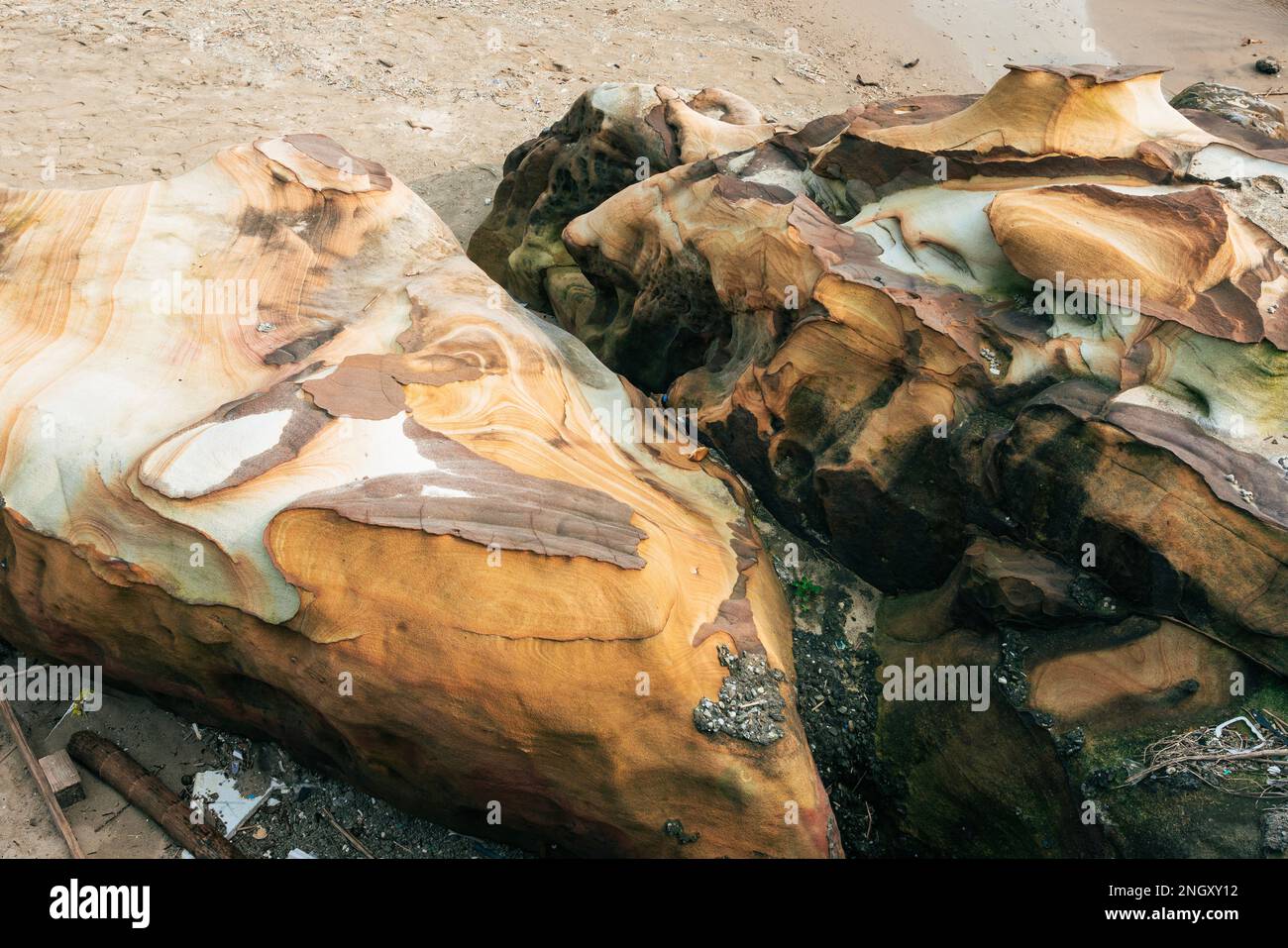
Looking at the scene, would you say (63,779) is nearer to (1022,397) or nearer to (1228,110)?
(1022,397)

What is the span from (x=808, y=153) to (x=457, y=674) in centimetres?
305

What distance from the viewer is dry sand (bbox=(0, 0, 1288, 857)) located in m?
8.38

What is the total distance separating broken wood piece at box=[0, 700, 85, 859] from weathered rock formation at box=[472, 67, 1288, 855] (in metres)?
3.08

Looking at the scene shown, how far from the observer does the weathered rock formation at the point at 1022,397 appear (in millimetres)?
3621

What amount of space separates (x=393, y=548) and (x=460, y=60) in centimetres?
704

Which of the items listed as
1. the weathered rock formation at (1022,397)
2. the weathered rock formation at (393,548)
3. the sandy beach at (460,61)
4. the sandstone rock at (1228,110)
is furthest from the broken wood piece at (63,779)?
the sandstone rock at (1228,110)

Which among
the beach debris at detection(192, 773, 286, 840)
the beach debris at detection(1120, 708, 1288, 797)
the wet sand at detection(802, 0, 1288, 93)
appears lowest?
the beach debris at detection(192, 773, 286, 840)

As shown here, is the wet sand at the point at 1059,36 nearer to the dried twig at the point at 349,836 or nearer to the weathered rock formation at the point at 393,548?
the weathered rock formation at the point at 393,548

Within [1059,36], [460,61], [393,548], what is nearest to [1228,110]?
[393,548]

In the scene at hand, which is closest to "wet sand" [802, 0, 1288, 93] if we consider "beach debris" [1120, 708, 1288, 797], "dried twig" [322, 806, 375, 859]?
"beach debris" [1120, 708, 1288, 797]

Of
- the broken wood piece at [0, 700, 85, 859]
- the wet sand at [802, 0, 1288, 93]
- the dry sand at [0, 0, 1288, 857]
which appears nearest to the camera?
the broken wood piece at [0, 700, 85, 859]

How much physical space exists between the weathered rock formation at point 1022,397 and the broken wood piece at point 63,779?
9.89ft

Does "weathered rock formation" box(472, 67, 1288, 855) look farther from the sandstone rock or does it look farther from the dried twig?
the dried twig
